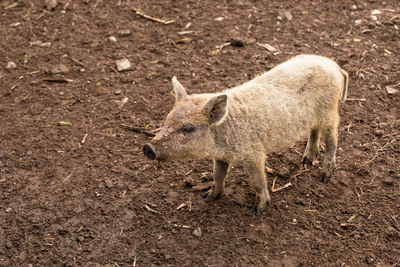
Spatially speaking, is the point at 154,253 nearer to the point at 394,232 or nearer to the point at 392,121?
the point at 394,232

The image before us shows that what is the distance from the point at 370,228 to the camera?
5.04m

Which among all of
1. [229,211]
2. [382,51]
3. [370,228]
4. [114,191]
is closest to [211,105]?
[229,211]

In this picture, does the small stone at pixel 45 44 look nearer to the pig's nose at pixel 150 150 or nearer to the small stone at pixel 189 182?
the small stone at pixel 189 182

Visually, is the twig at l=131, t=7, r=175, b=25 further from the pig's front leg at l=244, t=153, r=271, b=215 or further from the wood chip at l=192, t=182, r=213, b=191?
the pig's front leg at l=244, t=153, r=271, b=215

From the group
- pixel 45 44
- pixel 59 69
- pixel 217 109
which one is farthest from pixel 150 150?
pixel 45 44

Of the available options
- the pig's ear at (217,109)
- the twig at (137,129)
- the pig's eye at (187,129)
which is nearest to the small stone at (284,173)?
the pig's ear at (217,109)

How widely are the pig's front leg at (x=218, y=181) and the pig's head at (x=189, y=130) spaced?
0.57 m

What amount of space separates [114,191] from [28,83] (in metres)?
2.84

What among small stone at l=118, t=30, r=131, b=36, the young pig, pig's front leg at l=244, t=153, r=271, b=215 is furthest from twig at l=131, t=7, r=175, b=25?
pig's front leg at l=244, t=153, r=271, b=215

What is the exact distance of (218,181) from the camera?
527cm

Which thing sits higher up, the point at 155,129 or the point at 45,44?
the point at 45,44

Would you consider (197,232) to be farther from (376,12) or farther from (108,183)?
(376,12)

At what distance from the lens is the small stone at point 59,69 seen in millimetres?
7378

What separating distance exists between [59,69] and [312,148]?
4.41m
